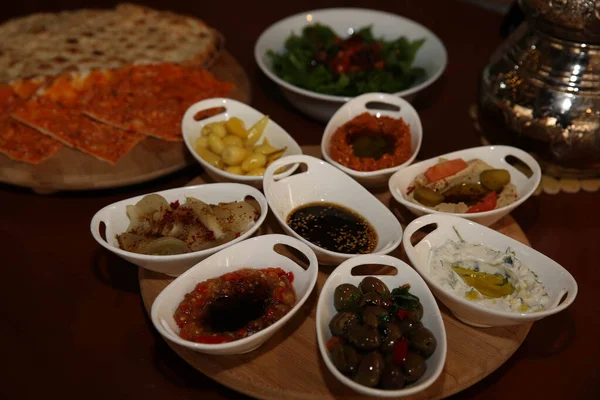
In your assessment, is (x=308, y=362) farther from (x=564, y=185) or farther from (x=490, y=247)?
(x=564, y=185)

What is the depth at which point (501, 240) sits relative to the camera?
2494 millimetres

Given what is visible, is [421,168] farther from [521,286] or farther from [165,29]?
[165,29]

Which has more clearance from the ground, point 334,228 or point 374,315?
point 374,315

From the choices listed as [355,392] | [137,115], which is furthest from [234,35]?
[355,392]

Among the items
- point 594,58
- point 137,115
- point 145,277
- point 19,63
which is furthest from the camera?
point 19,63

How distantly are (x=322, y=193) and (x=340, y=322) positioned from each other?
97cm

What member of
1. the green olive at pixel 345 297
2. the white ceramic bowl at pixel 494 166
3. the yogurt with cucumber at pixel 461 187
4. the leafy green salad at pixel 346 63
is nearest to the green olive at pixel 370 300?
the green olive at pixel 345 297

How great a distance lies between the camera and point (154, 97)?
11.8 ft

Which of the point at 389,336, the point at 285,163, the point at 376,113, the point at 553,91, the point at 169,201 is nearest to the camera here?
the point at 389,336

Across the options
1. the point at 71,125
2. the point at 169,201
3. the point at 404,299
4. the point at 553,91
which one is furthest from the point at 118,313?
the point at 553,91

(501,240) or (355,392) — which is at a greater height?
(501,240)

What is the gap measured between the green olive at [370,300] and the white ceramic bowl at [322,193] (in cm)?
45

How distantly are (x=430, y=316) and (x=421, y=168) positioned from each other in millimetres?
1019

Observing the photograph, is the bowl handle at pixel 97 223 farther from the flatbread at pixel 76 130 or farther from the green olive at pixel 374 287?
the green olive at pixel 374 287
